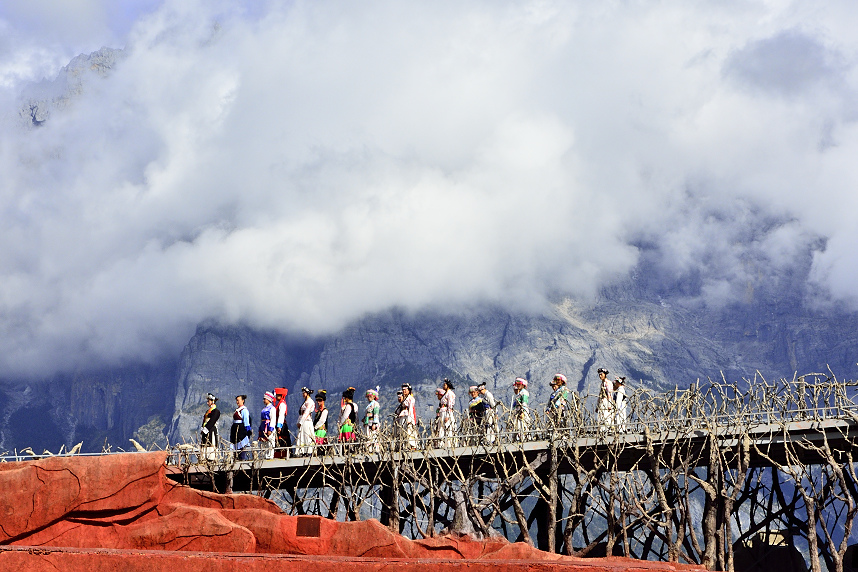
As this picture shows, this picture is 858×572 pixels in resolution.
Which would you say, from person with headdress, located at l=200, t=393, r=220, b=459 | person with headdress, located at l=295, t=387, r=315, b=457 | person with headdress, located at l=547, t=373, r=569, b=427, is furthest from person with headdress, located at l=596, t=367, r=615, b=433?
person with headdress, located at l=200, t=393, r=220, b=459

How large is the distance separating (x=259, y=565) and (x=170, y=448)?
249 inches

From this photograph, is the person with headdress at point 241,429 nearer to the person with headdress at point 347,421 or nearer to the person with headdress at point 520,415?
the person with headdress at point 347,421

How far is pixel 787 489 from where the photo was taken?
5295 inches

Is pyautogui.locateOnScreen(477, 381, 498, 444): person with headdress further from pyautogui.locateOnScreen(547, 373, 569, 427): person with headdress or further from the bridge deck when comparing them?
pyautogui.locateOnScreen(547, 373, 569, 427): person with headdress

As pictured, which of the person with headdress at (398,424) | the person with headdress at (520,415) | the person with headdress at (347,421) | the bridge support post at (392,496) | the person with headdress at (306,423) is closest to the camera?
the person with headdress at (520,415)

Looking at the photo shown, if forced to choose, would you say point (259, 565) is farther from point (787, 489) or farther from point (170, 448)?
point (787, 489)

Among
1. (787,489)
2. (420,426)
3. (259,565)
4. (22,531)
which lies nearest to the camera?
(259,565)

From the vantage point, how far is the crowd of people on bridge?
69.8ft

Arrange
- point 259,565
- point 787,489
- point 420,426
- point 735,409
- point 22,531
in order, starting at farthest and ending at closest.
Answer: point 787,489
point 420,426
point 735,409
point 22,531
point 259,565

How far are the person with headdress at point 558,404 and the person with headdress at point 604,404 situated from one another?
0.77 metres

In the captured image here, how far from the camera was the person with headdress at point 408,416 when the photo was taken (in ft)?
71.1

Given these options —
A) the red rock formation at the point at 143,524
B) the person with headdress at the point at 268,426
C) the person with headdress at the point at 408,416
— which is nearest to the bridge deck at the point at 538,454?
the person with headdress at the point at 408,416

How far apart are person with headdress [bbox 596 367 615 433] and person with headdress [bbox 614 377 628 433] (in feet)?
0.46

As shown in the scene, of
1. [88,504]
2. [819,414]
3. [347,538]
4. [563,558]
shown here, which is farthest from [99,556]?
[819,414]
